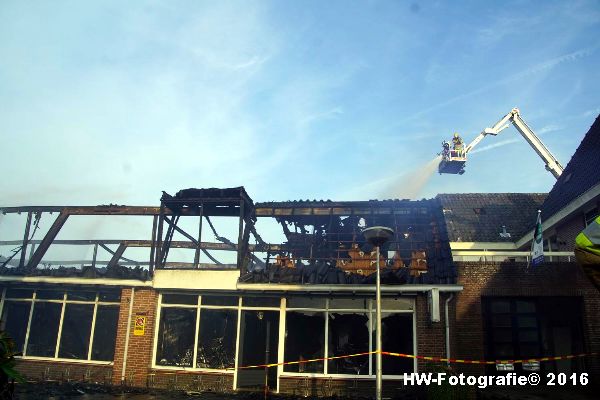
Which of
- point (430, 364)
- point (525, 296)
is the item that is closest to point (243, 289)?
point (430, 364)

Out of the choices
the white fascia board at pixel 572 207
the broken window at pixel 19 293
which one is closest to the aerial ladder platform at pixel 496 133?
Answer: the white fascia board at pixel 572 207

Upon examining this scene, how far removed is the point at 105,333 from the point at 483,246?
17118 mm

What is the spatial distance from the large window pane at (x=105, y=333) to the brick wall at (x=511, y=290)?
10415 mm

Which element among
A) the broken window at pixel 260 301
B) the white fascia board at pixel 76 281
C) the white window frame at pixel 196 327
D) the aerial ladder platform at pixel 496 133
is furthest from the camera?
the aerial ladder platform at pixel 496 133

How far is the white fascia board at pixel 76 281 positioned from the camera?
13992 millimetres

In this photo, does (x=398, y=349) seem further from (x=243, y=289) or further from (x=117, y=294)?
(x=117, y=294)

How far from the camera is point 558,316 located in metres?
13.3

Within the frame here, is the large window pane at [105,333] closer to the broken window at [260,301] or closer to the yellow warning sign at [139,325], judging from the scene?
the yellow warning sign at [139,325]

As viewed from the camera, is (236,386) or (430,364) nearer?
(430,364)

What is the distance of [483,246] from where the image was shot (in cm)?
2208

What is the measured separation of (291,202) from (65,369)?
8.96 m

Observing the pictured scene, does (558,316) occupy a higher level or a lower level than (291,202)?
lower

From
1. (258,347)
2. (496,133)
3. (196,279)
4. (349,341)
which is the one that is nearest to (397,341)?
(349,341)

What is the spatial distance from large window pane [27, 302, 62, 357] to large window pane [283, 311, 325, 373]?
7717 mm
